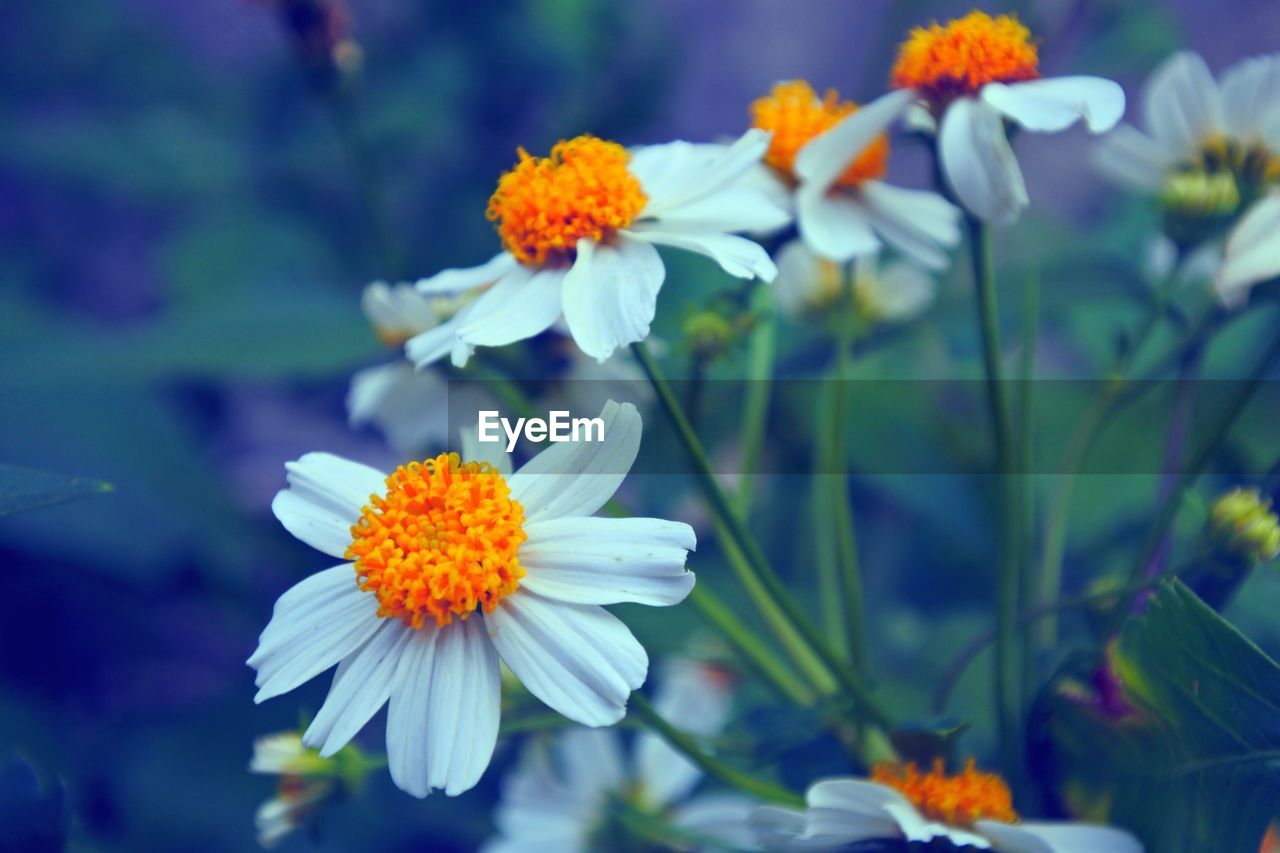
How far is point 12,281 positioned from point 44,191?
24 centimetres

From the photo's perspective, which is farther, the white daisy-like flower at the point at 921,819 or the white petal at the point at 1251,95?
the white petal at the point at 1251,95

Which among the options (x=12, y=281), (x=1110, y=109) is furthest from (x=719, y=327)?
(x=12, y=281)

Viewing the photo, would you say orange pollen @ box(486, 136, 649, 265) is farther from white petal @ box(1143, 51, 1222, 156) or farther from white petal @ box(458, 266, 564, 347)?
white petal @ box(1143, 51, 1222, 156)

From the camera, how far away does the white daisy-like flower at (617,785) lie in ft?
1.86

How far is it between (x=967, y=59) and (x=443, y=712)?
306mm

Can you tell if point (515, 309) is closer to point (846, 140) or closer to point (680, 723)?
point (846, 140)

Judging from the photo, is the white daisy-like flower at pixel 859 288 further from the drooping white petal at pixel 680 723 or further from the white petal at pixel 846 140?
the drooping white petal at pixel 680 723

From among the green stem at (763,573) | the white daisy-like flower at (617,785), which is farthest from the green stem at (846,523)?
the white daisy-like flower at (617,785)

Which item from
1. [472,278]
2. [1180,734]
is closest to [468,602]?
[472,278]

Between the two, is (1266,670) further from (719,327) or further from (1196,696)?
(719,327)

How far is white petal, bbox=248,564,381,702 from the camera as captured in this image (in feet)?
1.12

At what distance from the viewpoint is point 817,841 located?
36 cm

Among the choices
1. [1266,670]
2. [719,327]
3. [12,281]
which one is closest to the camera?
[1266,670]

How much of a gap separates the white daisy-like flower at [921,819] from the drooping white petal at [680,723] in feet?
0.88
